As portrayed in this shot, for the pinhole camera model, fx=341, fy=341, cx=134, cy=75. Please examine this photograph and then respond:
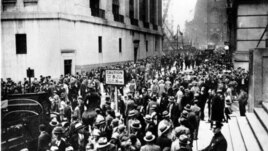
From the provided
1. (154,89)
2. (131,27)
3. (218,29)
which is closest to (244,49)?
(154,89)

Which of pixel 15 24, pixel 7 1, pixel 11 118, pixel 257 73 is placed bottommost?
pixel 11 118

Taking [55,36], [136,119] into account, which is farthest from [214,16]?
[136,119]

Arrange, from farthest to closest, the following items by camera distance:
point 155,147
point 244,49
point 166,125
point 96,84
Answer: point 244,49 → point 96,84 → point 166,125 → point 155,147

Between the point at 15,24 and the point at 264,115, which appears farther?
the point at 15,24

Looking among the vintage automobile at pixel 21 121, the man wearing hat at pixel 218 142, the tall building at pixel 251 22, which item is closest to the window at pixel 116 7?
the tall building at pixel 251 22

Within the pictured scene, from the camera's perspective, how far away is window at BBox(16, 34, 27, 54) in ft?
94.0

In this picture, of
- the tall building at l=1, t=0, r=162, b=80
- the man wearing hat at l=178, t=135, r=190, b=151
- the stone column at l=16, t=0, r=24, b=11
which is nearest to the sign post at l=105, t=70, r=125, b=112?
the man wearing hat at l=178, t=135, r=190, b=151

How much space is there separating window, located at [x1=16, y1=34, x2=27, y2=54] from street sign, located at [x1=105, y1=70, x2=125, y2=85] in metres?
16.7

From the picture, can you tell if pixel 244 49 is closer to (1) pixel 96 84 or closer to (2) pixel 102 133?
(1) pixel 96 84

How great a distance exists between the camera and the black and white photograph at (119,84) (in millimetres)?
9500

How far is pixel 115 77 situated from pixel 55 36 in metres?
16.5

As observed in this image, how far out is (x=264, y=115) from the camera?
12.2 meters

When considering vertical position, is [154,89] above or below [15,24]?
below

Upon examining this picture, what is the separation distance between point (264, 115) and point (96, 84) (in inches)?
469
